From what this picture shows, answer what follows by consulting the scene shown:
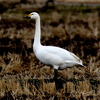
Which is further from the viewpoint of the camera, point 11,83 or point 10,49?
point 10,49

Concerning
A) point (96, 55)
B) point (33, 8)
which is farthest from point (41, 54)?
point (33, 8)

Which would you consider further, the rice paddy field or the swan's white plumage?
the swan's white plumage

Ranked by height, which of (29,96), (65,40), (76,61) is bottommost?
(29,96)

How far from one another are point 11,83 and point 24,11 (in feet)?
47.4

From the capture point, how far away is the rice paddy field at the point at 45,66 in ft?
20.4

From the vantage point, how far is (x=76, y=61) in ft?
22.0

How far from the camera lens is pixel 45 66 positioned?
27.7 feet

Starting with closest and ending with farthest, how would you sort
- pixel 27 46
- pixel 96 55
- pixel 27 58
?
pixel 27 58 < pixel 96 55 < pixel 27 46

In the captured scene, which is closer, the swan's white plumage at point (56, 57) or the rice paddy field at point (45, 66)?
the rice paddy field at point (45, 66)

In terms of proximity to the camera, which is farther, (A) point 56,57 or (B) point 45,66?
(B) point 45,66

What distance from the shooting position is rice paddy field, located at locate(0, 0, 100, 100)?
20.4 feet

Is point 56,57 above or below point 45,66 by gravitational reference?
above

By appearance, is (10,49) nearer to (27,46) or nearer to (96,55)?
(27,46)

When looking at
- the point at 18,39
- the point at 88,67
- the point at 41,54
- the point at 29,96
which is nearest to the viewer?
the point at 29,96
